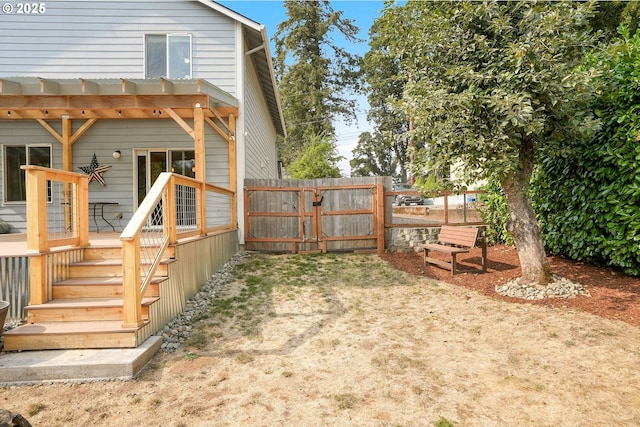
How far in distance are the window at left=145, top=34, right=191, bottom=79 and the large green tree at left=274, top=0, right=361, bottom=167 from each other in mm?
15665

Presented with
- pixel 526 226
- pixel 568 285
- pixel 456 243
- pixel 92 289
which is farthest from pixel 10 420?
pixel 456 243

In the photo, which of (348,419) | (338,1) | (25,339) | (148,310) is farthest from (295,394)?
(338,1)

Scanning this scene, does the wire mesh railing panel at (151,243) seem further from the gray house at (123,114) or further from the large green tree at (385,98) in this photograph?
the large green tree at (385,98)

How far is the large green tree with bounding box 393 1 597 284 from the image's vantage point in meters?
4.63

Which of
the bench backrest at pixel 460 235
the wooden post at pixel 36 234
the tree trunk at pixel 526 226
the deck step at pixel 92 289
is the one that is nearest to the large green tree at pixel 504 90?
the tree trunk at pixel 526 226

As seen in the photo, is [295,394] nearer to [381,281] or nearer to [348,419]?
[348,419]

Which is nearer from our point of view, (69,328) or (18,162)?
(69,328)

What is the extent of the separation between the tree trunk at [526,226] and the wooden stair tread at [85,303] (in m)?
5.15

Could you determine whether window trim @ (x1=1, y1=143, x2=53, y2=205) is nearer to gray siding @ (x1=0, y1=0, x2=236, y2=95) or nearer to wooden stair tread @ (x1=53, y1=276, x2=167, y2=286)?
gray siding @ (x1=0, y1=0, x2=236, y2=95)

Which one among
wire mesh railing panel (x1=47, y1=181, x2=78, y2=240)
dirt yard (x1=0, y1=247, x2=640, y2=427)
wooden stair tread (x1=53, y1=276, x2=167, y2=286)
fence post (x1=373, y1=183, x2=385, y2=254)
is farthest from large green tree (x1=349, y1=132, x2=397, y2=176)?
wooden stair tread (x1=53, y1=276, x2=167, y2=286)

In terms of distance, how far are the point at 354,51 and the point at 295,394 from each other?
2838cm

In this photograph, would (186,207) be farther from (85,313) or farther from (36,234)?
(85,313)

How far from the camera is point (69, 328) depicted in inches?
141

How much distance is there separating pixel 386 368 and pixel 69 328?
10.4 feet
